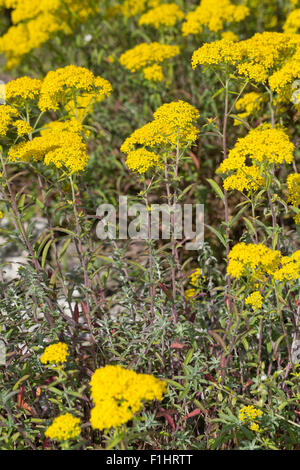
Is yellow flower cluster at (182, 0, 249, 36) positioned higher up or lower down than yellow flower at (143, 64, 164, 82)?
higher up

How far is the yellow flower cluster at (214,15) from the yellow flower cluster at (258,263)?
2.98 metres

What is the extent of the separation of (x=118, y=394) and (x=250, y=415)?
2.95 feet

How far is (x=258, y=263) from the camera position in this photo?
247 cm

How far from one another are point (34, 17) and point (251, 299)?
5.02 meters

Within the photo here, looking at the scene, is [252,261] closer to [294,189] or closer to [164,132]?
[294,189]

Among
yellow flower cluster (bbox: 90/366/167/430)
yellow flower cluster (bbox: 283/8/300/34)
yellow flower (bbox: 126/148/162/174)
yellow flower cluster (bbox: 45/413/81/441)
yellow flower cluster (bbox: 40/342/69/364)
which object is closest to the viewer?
yellow flower cluster (bbox: 90/366/167/430)

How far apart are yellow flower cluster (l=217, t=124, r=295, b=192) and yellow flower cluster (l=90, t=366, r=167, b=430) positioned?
3.85 ft

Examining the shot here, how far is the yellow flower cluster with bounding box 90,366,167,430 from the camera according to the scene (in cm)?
197

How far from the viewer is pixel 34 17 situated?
6.10m

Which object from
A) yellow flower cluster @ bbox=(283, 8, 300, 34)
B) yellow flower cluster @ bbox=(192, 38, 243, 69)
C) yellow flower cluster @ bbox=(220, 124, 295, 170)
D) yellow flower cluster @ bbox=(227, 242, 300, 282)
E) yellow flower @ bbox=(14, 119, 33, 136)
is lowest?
yellow flower cluster @ bbox=(227, 242, 300, 282)

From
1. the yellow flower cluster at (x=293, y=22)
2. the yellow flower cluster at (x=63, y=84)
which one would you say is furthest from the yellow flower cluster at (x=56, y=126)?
the yellow flower cluster at (x=293, y=22)

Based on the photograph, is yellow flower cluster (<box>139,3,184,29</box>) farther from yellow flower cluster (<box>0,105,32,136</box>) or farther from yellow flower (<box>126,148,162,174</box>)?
yellow flower (<box>126,148,162,174</box>)

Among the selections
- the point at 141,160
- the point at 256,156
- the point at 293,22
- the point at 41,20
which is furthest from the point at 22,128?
the point at 41,20

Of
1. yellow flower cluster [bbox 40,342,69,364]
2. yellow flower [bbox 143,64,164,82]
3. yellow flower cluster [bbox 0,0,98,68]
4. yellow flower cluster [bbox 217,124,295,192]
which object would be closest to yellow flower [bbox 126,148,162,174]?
yellow flower cluster [bbox 217,124,295,192]
